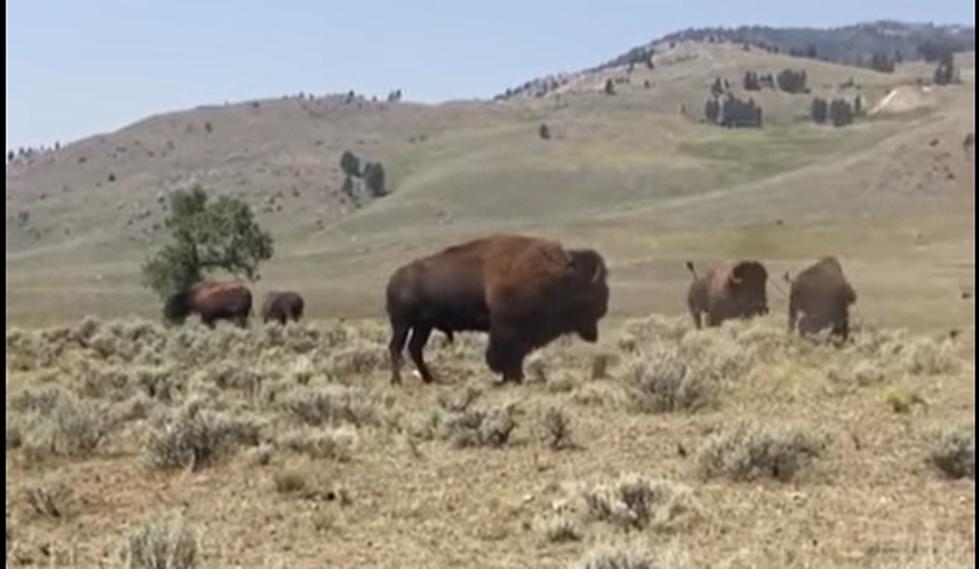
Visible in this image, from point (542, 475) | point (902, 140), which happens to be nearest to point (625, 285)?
point (542, 475)

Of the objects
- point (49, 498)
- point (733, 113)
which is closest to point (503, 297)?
point (49, 498)

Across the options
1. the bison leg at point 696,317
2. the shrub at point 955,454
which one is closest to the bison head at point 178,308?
the bison leg at point 696,317

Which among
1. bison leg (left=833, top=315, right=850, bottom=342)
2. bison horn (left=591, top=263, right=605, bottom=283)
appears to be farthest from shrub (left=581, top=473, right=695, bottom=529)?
bison leg (left=833, top=315, right=850, bottom=342)

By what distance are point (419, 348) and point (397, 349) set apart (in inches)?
12.5

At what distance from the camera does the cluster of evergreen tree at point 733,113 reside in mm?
188000

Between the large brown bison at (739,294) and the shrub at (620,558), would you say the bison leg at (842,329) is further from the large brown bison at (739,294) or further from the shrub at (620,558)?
the shrub at (620,558)

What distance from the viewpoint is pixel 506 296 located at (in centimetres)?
2089

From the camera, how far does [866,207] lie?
106750mm

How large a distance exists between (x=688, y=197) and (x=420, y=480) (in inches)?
4844

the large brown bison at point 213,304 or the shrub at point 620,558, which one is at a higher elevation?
the shrub at point 620,558

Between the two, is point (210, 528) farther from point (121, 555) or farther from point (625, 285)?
point (625, 285)

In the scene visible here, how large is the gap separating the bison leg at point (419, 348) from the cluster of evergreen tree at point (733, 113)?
166103 millimetres

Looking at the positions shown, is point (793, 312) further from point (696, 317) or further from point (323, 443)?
point (323, 443)

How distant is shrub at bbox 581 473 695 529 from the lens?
989cm
